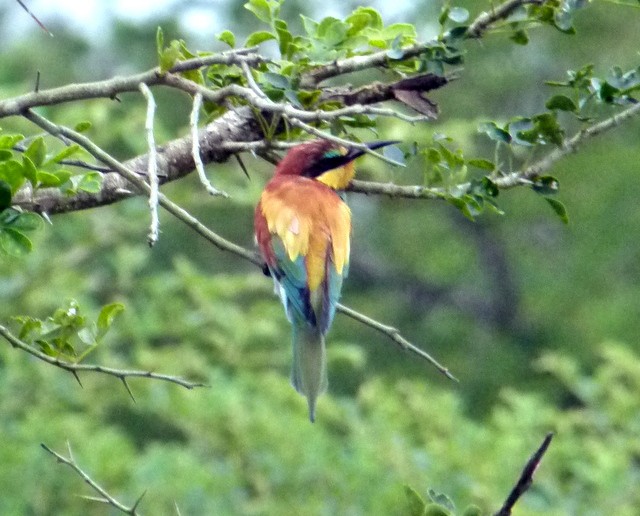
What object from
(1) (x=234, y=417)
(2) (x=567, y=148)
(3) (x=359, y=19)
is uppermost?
(3) (x=359, y=19)

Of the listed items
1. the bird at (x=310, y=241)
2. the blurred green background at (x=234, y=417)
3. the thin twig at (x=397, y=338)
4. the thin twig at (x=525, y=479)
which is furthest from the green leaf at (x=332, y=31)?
the thin twig at (x=525, y=479)

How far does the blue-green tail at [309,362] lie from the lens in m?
2.35

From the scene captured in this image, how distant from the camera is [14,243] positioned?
155cm

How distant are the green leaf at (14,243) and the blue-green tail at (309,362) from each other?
82 centimetres

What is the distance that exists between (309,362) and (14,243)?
3.08 ft

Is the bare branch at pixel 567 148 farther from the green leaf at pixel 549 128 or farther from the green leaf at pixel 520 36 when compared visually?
the green leaf at pixel 520 36

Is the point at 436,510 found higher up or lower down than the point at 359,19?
lower down

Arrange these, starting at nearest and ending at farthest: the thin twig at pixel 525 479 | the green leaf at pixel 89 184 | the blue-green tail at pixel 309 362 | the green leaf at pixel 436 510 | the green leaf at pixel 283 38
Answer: the thin twig at pixel 525 479
the green leaf at pixel 436 510
the green leaf at pixel 89 184
the green leaf at pixel 283 38
the blue-green tail at pixel 309 362

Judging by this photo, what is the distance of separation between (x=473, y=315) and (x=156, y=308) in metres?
7.63

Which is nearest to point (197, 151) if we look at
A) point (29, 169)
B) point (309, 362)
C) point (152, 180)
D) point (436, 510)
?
point (152, 180)

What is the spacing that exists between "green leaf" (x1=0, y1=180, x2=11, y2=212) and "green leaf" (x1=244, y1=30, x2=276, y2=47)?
1.65 ft

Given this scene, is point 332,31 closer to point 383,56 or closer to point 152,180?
point 383,56

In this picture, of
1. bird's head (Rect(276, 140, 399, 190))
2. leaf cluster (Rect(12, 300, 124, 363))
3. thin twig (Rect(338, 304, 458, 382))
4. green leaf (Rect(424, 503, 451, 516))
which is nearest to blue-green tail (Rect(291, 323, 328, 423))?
bird's head (Rect(276, 140, 399, 190))

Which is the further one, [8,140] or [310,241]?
[310,241]
